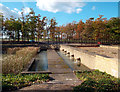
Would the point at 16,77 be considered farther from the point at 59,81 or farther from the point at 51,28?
the point at 51,28

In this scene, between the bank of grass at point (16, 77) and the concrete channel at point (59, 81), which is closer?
the concrete channel at point (59, 81)

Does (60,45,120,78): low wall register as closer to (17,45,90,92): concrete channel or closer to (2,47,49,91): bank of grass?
(17,45,90,92): concrete channel

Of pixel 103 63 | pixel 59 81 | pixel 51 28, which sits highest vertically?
pixel 51 28

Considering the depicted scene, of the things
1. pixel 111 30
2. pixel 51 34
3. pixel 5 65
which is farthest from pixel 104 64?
pixel 51 34

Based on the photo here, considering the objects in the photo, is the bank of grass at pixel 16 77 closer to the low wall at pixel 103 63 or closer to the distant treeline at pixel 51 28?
the low wall at pixel 103 63

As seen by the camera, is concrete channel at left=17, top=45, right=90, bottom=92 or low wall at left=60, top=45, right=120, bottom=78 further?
low wall at left=60, top=45, right=120, bottom=78

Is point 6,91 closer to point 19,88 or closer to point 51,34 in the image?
point 19,88

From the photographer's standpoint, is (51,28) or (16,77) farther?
(51,28)

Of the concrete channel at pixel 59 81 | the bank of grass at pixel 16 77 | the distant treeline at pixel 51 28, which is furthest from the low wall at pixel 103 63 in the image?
the distant treeline at pixel 51 28

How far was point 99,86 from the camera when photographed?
3527 mm

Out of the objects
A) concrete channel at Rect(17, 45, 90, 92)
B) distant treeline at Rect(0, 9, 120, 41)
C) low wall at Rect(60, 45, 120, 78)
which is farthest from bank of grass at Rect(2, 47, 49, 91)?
distant treeline at Rect(0, 9, 120, 41)

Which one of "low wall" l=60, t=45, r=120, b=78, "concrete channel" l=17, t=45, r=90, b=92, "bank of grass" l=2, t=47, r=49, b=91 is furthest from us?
"low wall" l=60, t=45, r=120, b=78

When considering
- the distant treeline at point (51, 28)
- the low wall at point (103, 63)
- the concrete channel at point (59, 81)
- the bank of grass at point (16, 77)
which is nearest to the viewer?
the concrete channel at point (59, 81)

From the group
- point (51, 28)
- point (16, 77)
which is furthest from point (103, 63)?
point (51, 28)
